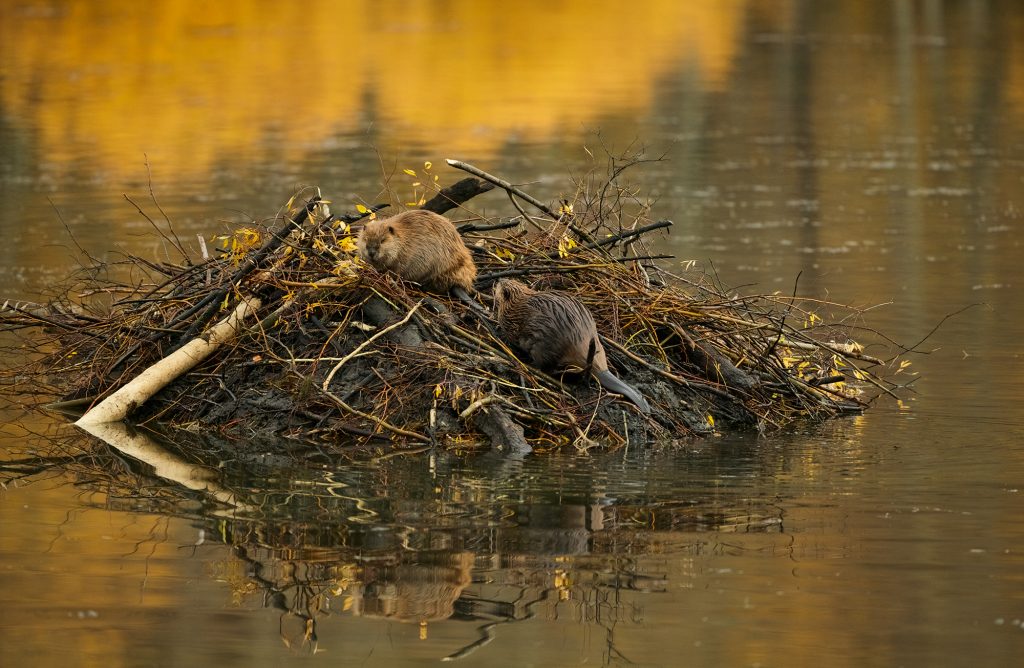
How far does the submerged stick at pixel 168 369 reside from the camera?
32.4 ft

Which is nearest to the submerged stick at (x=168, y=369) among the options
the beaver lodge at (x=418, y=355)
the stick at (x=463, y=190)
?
the beaver lodge at (x=418, y=355)

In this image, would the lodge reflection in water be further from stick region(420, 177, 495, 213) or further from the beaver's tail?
stick region(420, 177, 495, 213)

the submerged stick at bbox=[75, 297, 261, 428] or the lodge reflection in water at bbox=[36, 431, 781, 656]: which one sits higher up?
the submerged stick at bbox=[75, 297, 261, 428]

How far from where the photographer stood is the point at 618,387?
9430 millimetres

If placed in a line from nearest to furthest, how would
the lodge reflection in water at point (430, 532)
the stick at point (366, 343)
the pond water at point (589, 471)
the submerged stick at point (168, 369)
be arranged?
the pond water at point (589, 471)
the lodge reflection in water at point (430, 532)
the stick at point (366, 343)
the submerged stick at point (168, 369)

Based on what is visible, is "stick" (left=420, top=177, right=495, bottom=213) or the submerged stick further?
"stick" (left=420, top=177, right=495, bottom=213)

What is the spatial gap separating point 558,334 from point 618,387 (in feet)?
1.42

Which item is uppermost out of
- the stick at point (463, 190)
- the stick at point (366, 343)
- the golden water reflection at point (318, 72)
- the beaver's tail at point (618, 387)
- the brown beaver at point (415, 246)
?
the golden water reflection at point (318, 72)

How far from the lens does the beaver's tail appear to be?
943 centimetres

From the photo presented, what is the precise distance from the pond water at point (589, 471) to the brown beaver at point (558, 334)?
49cm

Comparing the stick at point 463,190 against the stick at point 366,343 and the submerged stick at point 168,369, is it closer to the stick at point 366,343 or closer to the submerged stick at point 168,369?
the stick at point 366,343

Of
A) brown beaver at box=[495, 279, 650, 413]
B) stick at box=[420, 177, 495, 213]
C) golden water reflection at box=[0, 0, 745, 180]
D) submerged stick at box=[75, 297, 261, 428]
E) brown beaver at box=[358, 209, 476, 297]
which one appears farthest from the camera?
golden water reflection at box=[0, 0, 745, 180]

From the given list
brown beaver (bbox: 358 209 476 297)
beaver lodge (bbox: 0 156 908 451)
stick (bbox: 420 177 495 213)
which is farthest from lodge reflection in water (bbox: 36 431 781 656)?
stick (bbox: 420 177 495 213)

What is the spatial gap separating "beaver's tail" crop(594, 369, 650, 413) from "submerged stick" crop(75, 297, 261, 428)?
198 cm
